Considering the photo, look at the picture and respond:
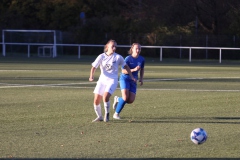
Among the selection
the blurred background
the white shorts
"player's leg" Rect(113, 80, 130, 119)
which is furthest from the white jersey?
the blurred background

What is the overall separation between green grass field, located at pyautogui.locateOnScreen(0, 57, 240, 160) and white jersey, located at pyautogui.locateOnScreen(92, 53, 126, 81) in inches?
36.1

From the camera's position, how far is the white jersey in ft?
43.0

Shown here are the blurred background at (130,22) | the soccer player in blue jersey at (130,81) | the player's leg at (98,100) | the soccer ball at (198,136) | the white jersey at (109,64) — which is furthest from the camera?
the blurred background at (130,22)

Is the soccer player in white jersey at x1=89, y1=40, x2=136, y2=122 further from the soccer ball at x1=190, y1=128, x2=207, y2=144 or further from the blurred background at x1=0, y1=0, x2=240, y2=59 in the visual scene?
the blurred background at x1=0, y1=0, x2=240, y2=59

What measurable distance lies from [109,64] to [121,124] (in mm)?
1316

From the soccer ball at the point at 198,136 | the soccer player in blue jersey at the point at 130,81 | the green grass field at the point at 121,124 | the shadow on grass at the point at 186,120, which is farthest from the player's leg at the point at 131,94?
the soccer ball at the point at 198,136

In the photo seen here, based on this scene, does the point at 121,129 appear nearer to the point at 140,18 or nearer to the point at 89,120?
the point at 89,120

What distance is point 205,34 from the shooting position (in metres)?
52.5

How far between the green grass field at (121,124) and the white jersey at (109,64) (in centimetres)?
92

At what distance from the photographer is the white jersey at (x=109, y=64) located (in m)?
13.1

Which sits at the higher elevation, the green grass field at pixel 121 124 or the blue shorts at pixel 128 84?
the blue shorts at pixel 128 84

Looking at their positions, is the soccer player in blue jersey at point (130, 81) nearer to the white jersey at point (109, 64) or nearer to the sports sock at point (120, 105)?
the sports sock at point (120, 105)

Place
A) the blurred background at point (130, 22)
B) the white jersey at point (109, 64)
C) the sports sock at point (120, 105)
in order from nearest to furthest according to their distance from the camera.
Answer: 1. the white jersey at point (109, 64)
2. the sports sock at point (120, 105)
3. the blurred background at point (130, 22)

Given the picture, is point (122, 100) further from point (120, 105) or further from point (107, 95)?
point (107, 95)
